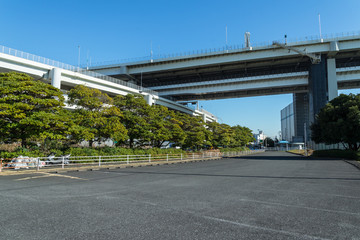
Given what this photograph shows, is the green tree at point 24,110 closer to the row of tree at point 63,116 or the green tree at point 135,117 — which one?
the row of tree at point 63,116

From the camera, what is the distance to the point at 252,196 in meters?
7.52

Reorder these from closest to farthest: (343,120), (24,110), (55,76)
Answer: (24,110) < (343,120) < (55,76)

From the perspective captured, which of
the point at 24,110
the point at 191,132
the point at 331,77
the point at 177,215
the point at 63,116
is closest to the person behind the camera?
the point at 177,215

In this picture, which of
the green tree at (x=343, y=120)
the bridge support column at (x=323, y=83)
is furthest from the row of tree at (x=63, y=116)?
the bridge support column at (x=323, y=83)

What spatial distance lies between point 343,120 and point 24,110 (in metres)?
39.6

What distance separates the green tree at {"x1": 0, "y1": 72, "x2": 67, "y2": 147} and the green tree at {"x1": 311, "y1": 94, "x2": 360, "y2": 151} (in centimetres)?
3587

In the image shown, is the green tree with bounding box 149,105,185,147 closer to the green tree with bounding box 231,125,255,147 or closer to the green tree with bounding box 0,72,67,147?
the green tree with bounding box 0,72,67,147

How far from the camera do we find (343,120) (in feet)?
108

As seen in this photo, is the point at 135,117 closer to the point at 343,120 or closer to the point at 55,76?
the point at 55,76

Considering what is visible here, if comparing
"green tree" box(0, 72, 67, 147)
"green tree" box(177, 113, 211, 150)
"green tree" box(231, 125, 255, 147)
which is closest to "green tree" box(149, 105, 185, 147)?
"green tree" box(177, 113, 211, 150)

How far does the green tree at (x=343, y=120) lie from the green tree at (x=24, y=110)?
35.9 metres

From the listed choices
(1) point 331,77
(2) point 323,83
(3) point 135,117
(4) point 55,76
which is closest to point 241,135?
(2) point 323,83

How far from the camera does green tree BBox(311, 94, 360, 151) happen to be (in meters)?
31.1

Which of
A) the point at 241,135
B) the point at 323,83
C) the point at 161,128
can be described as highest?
the point at 323,83
